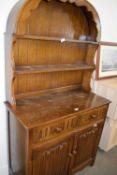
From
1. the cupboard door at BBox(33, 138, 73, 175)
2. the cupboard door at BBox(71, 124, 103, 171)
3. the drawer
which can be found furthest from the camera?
the cupboard door at BBox(71, 124, 103, 171)

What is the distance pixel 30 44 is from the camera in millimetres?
1468

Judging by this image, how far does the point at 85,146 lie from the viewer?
70.4 inches

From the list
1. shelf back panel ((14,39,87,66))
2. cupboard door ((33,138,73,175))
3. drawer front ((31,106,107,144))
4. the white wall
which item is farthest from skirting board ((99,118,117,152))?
the white wall

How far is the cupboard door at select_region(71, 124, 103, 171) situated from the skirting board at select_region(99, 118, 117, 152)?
1.20 ft

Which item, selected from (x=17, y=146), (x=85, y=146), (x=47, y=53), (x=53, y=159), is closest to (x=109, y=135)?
(x=85, y=146)

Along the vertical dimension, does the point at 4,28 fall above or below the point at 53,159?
above

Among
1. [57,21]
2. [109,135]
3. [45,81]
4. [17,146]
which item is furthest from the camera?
[109,135]

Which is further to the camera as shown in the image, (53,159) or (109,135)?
(109,135)

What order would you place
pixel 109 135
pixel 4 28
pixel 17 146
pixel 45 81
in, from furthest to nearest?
1. pixel 109 135
2. pixel 45 81
3. pixel 17 146
4. pixel 4 28

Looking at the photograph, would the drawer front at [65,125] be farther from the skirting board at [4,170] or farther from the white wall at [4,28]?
the skirting board at [4,170]

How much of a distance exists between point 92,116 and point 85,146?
0.40 meters

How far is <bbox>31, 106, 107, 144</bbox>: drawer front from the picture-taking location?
4.16 ft

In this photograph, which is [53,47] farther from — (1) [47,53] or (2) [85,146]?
(2) [85,146]

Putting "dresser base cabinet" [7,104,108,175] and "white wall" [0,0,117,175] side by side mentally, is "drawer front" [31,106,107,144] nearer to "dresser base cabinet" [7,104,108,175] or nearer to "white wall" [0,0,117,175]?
"dresser base cabinet" [7,104,108,175]
